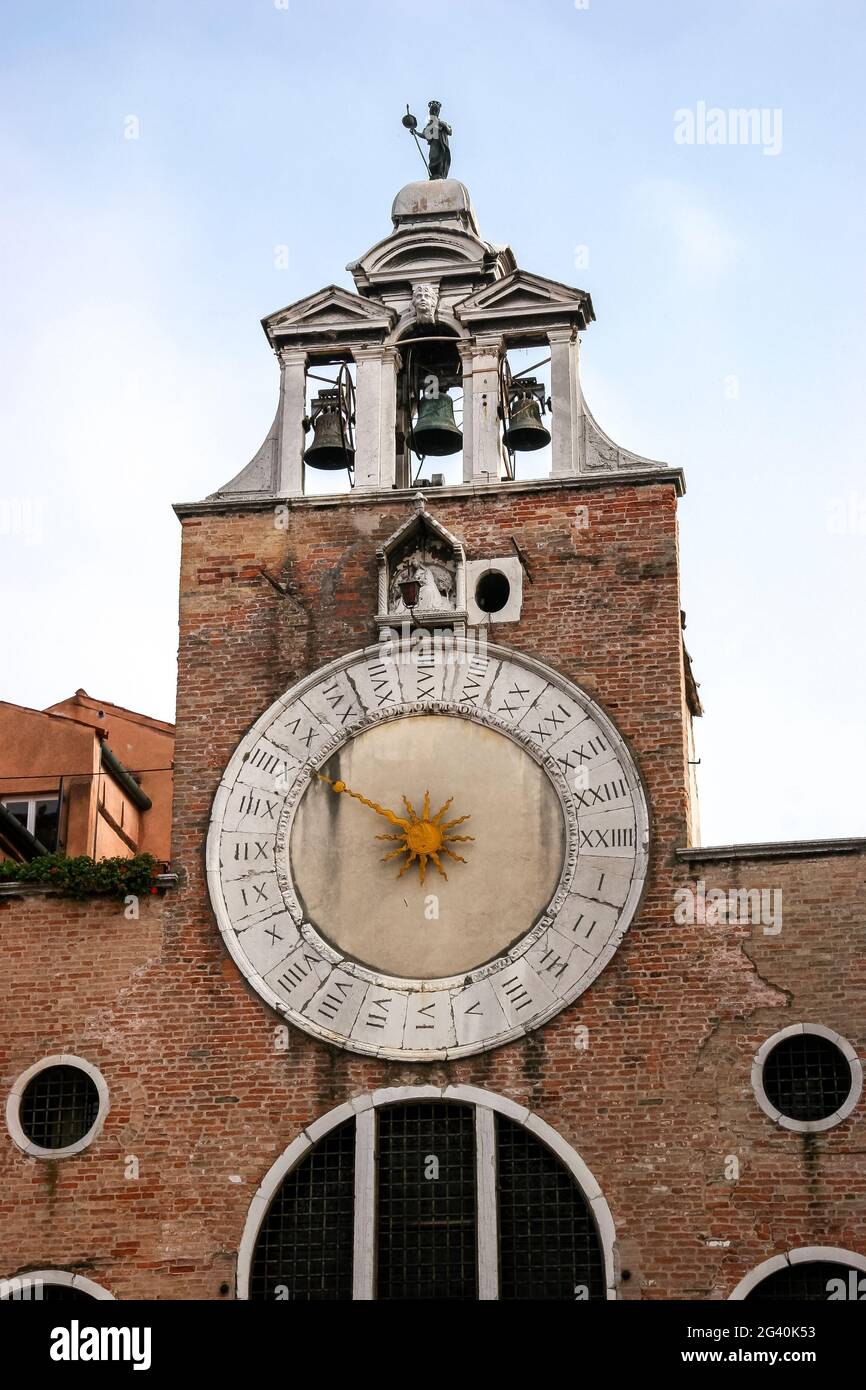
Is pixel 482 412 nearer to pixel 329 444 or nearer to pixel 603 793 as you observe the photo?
pixel 329 444

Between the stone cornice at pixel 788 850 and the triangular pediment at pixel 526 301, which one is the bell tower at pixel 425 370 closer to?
the triangular pediment at pixel 526 301

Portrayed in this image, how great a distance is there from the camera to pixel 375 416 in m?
24.1

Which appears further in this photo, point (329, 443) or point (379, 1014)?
point (329, 443)

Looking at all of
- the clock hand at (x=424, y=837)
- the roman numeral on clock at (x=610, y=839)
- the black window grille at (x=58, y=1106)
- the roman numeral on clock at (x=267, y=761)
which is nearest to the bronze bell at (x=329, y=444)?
the roman numeral on clock at (x=267, y=761)

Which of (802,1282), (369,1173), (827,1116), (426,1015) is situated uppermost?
(426,1015)

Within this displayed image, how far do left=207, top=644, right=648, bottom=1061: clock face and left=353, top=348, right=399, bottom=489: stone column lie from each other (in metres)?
2.07

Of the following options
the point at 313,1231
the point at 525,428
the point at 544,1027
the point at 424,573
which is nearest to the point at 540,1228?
the point at 544,1027

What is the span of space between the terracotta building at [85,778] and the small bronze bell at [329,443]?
614 centimetres

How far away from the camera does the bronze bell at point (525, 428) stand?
79.2ft

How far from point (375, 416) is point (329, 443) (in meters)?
0.55

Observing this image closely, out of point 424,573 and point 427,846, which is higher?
point 424,573

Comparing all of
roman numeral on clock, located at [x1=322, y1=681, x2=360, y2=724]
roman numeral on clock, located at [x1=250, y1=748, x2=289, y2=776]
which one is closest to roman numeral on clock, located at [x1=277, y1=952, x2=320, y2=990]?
roman numeral on clock, located at [x1=250, y1=748, x2=289, y2=776]
